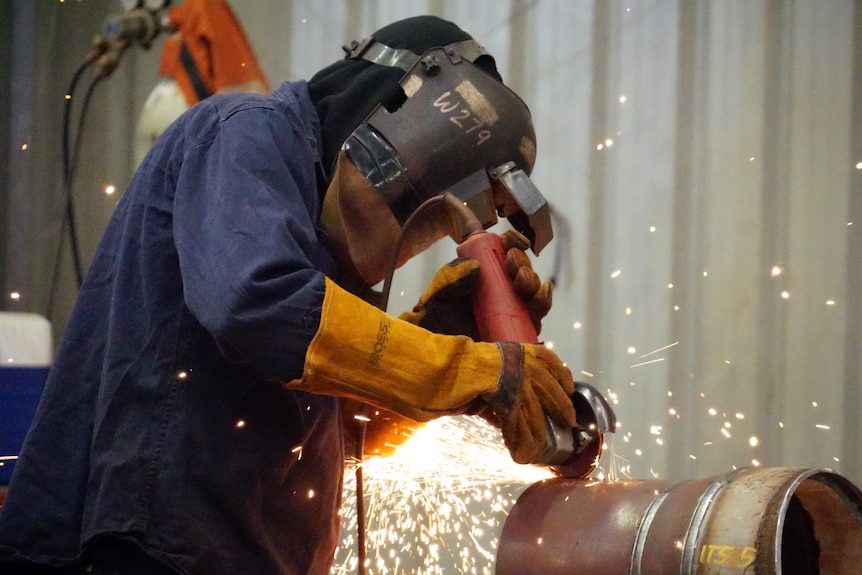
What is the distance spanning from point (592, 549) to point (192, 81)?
2.09m

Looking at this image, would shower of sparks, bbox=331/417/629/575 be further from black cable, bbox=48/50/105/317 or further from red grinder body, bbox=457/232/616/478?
black cable, bbox=48/50/105/317

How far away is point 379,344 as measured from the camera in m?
1.19

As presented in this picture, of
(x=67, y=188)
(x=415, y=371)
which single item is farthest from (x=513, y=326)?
(x=67, y=188)

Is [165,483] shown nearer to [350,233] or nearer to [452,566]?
[350,233]

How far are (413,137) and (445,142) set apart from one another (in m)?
0.06

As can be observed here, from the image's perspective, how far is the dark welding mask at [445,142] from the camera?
148cm

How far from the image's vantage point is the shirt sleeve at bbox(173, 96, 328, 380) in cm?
113

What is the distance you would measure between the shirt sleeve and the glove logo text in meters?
0.09

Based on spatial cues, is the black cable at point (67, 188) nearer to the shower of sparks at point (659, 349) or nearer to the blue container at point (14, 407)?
the blue container at point (14, 407)

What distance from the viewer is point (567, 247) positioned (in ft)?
8.16

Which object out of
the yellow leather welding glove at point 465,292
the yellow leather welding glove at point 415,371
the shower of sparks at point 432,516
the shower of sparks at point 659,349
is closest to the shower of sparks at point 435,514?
the shower of sparks at point 432,516

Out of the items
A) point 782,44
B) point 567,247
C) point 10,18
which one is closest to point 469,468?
point 567,247

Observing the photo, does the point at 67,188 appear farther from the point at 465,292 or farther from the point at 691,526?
the point at 691,526

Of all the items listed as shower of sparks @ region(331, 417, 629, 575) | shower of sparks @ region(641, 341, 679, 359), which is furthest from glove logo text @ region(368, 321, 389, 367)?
shower of sparks @ region(641, 341, 679, 359)
